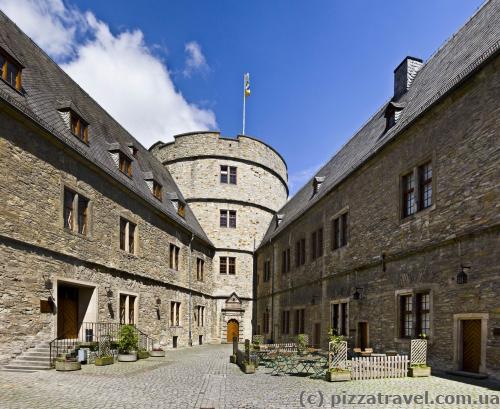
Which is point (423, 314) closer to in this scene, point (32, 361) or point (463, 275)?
point (463, 275)

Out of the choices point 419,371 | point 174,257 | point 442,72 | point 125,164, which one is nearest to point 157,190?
point 125,164

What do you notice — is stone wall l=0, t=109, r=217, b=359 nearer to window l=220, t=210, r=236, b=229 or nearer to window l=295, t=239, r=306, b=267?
window l=295, t=239, r=306, b=267

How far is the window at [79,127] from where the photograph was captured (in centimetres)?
1664

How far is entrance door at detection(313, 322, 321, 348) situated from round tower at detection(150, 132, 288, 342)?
12945mm

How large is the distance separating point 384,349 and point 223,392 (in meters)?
7.23

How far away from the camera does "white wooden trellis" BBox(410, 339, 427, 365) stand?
39.0 ft

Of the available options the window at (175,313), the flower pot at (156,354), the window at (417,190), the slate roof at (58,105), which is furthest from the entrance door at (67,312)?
the window at (417,190)

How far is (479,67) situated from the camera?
36.8ft

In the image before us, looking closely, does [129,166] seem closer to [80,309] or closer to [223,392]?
[80,309]

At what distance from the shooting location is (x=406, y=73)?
62.2 feet

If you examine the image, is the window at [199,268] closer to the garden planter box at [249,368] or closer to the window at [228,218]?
the window at [228,218]

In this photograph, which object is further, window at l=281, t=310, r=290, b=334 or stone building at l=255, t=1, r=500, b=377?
window at l=281, t=310, r=290, b=334

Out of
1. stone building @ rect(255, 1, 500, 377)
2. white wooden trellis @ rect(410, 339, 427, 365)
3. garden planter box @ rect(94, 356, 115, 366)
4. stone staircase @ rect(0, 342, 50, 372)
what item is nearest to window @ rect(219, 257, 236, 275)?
stone building @ rect(255, 1, 500, 377)

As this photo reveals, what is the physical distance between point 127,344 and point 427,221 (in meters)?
11.4
